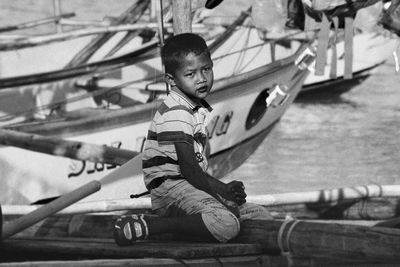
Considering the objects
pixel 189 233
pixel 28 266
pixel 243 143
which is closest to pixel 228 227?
pixel 189 233

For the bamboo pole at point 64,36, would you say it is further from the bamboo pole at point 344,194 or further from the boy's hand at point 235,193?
the boy's hand at point 235,193

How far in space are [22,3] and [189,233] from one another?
1628 centimetres

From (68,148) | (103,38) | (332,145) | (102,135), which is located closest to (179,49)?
(68,148)

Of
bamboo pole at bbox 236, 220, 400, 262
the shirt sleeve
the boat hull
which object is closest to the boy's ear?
the shirt sleeve

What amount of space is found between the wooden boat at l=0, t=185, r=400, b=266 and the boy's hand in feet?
0.45

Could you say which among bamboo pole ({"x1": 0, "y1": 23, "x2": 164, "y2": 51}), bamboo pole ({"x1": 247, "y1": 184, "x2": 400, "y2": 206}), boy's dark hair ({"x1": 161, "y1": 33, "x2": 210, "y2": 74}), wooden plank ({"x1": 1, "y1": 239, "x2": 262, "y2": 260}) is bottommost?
wooden plank ({"x1": 1, "y1": 239, "x2": 262, "y2": 260})

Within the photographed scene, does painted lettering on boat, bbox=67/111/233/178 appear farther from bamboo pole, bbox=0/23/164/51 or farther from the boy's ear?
the boy's ear

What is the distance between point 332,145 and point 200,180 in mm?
7068

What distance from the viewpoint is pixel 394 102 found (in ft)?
46.0

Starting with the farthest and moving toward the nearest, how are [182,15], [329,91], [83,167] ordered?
1. [329,91]
2. [83,167]
3. [182,15]

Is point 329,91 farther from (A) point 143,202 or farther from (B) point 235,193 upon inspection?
(B) point 235,193

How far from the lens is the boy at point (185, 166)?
4961 millimetres

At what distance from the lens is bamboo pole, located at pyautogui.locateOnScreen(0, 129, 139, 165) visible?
24.3ft

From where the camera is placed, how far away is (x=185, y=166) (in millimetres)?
4949
